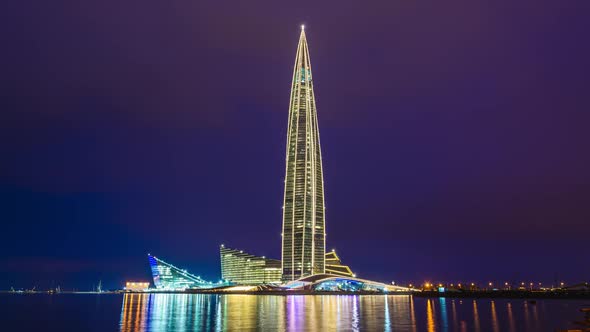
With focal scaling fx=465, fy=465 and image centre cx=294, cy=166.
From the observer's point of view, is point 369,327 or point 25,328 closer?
point 369,327

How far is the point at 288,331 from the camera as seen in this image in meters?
42.5

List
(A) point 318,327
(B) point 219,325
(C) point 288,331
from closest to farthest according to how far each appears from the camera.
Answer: (C) point 288,331 → (A) point 318,327 → (B) point 219,325

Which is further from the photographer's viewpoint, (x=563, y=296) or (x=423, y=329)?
(x=563, y=296)

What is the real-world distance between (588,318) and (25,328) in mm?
62744

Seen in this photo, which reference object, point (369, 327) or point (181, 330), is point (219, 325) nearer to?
point (181, 330)

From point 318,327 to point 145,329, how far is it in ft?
56.7

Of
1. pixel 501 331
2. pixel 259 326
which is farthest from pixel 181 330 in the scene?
pixel 501 331

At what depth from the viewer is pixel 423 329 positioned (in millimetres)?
47406

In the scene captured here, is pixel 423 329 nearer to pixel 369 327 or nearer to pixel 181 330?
pixel 369 327

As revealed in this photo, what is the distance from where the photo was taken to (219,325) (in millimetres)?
49594

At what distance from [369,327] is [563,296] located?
7144 inches

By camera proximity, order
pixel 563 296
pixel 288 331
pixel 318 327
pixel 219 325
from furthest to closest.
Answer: pixel 563 296 < pixel 219 325 < pixel 318 327 < pixel 288 331

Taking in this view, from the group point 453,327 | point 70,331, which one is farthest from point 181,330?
A: point 453,327

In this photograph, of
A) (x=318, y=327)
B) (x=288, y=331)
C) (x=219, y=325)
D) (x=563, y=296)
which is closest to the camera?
(x=288, y=331)
